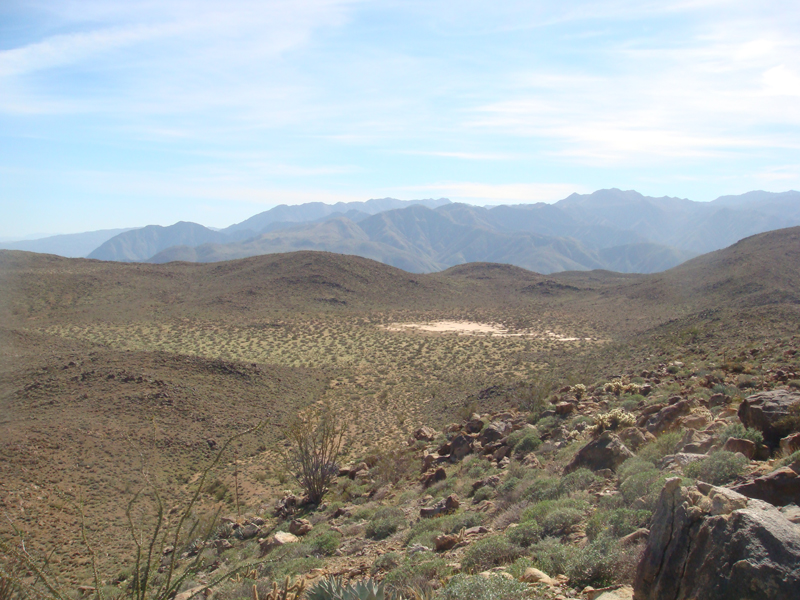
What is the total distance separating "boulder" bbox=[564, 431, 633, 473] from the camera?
28.4 feet

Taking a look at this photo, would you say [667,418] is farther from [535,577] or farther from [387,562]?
[387,562]

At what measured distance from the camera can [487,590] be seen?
462 cm

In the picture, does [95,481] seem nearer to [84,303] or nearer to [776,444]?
[776,444]

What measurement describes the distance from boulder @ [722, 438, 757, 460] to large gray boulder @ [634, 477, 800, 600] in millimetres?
3343

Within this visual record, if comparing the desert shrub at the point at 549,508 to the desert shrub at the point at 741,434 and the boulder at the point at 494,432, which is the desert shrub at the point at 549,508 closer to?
the desert shrub at the point at 741,434

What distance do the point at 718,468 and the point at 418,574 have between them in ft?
13.3

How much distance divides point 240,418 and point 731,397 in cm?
1781

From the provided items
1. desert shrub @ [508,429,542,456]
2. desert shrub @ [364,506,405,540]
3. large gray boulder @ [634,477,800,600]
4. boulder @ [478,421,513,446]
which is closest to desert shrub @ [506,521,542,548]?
large gray boulder @ [634,477,800,600]

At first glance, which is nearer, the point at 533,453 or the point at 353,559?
the point at 353,559

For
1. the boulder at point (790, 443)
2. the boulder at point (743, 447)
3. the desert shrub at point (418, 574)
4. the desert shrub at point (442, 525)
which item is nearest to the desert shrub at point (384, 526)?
the desert shrub at point (442, 525)

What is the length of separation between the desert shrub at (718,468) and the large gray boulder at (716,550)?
2194 mm

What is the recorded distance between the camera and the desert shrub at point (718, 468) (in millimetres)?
6012

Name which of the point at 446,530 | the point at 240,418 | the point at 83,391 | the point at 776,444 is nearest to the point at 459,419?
the point at 240,418

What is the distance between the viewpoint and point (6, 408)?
18922 millimetres
